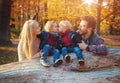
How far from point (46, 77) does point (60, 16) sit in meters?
20.1

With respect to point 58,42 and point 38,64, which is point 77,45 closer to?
point 58,42

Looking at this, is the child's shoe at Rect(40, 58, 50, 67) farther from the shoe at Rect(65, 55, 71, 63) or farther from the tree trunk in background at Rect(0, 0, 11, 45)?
the tree trunk in background at Rect(0, 0, 11, 45)

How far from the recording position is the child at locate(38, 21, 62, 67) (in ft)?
16.1

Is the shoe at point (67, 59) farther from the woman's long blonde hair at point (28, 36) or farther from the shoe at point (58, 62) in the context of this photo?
the woman's long blonde hair at point (28, 36)

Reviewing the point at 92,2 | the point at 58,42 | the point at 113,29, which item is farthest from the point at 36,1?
the point at 58,42

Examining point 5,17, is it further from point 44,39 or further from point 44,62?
point 44,62

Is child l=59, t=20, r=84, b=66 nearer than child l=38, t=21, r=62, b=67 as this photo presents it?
No

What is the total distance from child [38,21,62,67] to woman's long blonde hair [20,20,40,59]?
0.16 metres

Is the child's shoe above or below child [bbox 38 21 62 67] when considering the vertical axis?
below

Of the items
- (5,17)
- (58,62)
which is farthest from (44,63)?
(5,17)

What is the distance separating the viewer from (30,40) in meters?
5.27

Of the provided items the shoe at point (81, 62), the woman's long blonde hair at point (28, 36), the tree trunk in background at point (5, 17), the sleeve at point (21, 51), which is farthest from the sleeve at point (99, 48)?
the tree trunk in background at point (5, 17)

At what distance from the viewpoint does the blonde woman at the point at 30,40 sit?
5.20m

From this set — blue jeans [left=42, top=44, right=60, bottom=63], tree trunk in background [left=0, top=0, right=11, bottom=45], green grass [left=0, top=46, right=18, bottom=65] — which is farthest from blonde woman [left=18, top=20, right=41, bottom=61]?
tree trunk in background [left=0, top=0, right=11, bottom=45]
